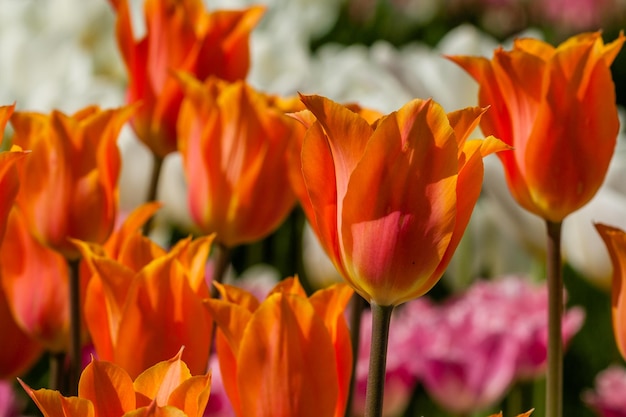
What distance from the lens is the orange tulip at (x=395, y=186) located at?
1.21 ft

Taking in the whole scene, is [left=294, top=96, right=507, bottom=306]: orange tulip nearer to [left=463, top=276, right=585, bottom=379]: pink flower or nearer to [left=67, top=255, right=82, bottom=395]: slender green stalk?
[left=67, top=255, right=82, bottom=395]: slender green stalk

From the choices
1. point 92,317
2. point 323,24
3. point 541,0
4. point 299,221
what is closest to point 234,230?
point 92,317

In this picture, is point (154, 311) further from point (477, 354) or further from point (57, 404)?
point (477, 354)

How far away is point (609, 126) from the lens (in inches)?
18.6

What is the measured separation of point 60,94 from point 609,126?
708 millimetres

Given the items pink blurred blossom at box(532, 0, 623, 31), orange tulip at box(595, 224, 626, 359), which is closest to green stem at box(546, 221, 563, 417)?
orange tulip at box(595, 224, 626, 359)

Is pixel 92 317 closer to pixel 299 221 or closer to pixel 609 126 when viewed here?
pixel 609 126

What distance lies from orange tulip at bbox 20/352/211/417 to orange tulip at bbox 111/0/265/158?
34 cm

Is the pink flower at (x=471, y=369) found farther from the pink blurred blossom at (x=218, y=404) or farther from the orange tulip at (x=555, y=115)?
the orange tulip at (x=555, y=115)

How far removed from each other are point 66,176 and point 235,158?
4.2 inches

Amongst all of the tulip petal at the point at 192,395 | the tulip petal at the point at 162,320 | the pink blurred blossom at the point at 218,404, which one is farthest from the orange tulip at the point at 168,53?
the tulip petal at the point at 192,395

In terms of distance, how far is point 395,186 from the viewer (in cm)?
38

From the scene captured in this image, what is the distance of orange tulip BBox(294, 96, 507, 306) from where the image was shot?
370mm

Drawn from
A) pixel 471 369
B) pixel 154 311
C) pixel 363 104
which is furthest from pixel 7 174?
pixel 363 104
